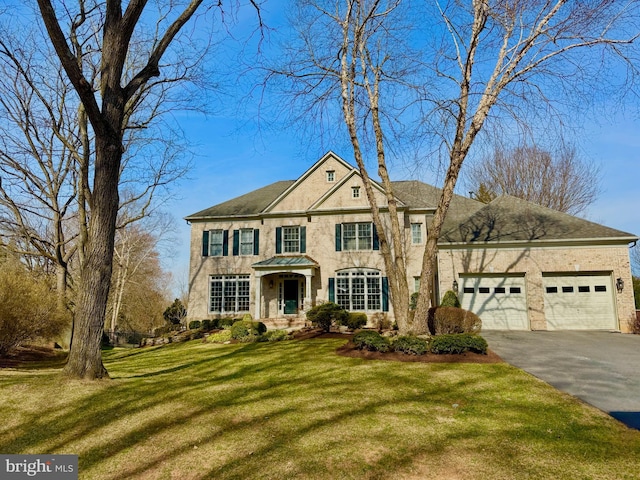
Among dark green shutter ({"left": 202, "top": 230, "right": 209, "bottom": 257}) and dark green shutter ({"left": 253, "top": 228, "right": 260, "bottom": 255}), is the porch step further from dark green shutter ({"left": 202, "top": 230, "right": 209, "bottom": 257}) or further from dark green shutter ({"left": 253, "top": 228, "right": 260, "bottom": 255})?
dark green shutter ({"left": 202, "top": 230, "right": 209, "bottom": 257})

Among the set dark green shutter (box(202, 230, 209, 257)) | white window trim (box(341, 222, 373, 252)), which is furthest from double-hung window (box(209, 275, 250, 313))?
white window trim (box(341, 222, 373, 252))

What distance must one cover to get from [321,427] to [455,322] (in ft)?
25.5

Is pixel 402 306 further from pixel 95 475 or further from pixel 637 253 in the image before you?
pixel 637 253

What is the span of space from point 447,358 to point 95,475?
7.44 meters

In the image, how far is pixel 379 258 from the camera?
18812mm

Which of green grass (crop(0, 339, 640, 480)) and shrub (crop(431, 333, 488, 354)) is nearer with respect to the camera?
green grass (crop(0, 339, 640, 480))

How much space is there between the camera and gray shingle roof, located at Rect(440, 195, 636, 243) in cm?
1605

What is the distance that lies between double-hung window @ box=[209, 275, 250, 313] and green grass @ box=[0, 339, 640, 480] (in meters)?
12.2

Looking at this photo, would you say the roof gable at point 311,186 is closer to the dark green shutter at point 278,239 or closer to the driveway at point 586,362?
the dark green shutter at point 278,239

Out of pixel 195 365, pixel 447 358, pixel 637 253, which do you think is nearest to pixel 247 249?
pixel 195 365

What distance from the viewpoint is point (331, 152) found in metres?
20.8

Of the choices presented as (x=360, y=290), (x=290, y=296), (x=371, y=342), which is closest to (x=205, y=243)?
(x=290, y=296)

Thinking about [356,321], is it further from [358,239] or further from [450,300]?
[358,239]

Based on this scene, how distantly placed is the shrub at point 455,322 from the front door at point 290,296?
9.59 metres
